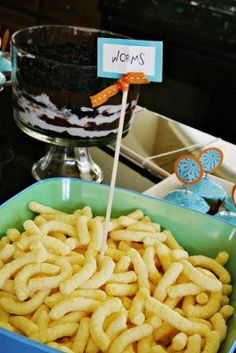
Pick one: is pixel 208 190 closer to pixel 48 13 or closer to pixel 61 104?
pixel 61 104

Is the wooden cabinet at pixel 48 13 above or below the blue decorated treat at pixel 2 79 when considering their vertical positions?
below

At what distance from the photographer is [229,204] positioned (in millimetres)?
804

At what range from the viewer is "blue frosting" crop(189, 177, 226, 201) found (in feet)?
2.71

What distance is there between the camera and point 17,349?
0.44m

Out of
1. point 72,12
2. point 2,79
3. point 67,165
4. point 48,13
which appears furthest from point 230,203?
point 48,13

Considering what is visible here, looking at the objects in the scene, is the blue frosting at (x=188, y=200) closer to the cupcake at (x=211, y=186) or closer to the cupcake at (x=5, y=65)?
the cupcake at (x=211, y=186)

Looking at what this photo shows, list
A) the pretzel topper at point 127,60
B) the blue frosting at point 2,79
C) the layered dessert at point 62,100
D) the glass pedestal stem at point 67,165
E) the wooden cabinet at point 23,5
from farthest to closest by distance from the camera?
the wooden cabinet at point 23,5
the blue frosting at point 2,79
the glass pedestal stem at point 67,165
the layered dessert at point 62,100
the pretzel topper at point 127,60

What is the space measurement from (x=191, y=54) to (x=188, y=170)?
161 cm

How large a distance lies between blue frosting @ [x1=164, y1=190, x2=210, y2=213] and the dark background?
4.58ft

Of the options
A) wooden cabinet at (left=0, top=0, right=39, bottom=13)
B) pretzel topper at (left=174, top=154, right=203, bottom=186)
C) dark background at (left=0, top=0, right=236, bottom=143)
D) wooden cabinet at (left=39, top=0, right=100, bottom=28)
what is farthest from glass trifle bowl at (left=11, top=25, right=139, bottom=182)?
wooden cabinet at (left=0, top=0, right=39, bottom=13)

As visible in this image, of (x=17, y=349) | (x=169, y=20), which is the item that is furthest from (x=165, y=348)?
(x=169, y=20)

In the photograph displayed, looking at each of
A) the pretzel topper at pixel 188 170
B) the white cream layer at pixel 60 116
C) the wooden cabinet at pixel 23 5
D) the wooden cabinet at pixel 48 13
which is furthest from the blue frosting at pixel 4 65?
the wooden cabinet at pixel 23 5

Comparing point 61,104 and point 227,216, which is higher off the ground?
point 61,104

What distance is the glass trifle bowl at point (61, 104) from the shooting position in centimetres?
76
